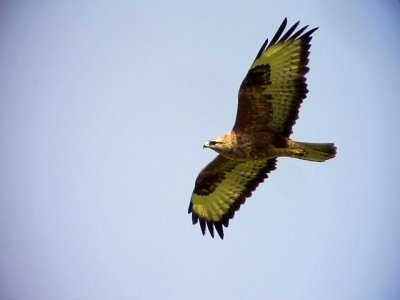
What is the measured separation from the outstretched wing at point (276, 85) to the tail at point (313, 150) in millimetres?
354

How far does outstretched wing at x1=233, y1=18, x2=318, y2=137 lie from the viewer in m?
5.07

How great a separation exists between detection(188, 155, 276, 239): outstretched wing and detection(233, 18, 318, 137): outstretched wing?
2.72 ft

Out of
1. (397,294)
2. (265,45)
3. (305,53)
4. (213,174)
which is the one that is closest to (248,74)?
(265,45)

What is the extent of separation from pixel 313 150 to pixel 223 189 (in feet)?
5.54

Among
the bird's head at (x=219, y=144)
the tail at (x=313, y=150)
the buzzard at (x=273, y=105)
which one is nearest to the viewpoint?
the tail at (x=313, y=150)

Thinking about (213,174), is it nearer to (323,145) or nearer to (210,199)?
(210,199)

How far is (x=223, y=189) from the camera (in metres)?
6.16

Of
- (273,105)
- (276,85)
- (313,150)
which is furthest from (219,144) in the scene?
(313,150)

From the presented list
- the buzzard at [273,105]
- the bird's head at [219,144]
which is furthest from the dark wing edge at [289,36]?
the bird's head at [219,144]

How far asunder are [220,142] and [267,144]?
556 mm

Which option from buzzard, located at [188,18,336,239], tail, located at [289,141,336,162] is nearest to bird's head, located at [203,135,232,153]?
buzzard, located at [188,18,336,239]

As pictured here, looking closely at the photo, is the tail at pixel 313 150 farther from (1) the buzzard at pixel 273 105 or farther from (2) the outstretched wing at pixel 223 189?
(2) the outstretched wing at pixel 223 189

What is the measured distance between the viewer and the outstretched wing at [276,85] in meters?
5.07

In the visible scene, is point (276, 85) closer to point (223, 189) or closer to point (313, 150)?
point (313, 150)
